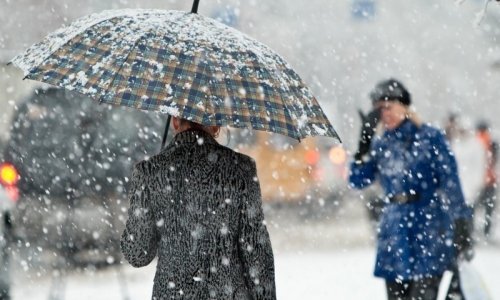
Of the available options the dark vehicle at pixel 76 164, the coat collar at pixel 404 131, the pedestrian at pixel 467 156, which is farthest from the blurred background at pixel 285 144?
the pedestrian at pixel 467 156

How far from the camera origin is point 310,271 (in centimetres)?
977

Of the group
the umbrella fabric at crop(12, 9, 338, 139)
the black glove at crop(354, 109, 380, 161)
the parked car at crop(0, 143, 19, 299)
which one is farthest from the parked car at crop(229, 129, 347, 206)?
the umbrella fabric at crop(12, 9, 338, 139)

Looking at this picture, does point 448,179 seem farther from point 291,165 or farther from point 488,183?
point 291,165

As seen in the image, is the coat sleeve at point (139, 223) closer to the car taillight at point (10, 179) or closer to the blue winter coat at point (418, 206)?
the blue winter coat at point (418, 206)

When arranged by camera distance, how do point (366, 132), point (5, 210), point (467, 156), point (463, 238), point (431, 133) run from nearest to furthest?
point (431, 133)
point (366, 132)
point (463, 238)
point (5, 210)
point (467, 156)

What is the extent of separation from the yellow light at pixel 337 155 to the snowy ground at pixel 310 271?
1118mm

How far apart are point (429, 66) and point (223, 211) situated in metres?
25.0

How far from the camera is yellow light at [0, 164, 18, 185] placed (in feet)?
25.4

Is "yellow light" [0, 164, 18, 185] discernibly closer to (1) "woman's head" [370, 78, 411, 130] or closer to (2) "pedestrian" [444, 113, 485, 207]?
(1) "woman's head" [370, 78, 411, 130]

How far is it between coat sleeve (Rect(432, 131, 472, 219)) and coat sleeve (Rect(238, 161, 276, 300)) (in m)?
1.92

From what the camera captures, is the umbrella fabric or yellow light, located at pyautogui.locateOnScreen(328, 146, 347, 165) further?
yellow light, located at pyautogui.locateOnScreen(328, 146, 347, 165)

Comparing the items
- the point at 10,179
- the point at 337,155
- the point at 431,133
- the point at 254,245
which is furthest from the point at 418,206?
the point at 337,155

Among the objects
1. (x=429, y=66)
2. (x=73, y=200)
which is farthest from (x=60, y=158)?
(x=429, y=66)

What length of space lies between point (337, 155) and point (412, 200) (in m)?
10.2
